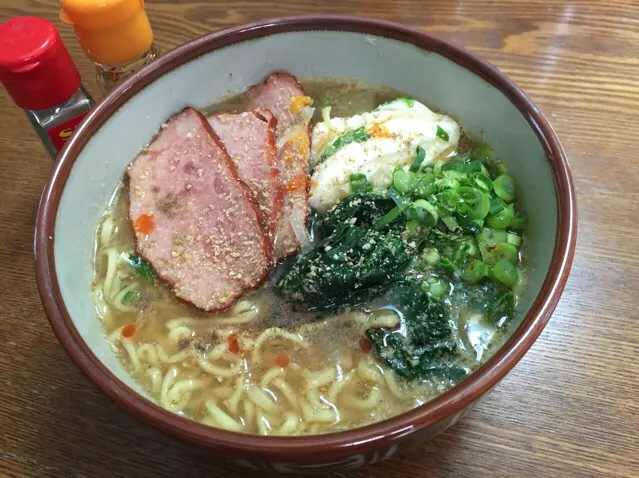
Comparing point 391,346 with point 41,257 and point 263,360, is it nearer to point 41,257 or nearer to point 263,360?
point 263,360

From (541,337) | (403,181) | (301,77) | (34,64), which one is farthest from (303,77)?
(541,337)

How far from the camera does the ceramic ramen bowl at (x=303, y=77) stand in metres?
0.91

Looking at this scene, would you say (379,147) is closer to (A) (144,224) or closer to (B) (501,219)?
(B) (501,219)

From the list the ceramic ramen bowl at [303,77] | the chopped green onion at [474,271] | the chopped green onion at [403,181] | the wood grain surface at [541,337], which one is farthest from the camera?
the chopped green onion at [403,181]

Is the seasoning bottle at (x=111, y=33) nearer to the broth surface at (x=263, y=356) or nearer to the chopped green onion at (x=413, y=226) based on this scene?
the broth surface at (x=263, y=356)

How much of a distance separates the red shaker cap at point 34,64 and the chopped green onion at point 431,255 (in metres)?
0.90

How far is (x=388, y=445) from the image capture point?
91 cm

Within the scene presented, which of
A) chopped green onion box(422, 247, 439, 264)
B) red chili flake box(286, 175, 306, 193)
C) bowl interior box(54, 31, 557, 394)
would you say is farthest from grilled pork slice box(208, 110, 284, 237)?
chopped green onion box(422, 247, 439, 264)

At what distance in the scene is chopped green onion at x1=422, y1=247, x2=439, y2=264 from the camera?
4.26ft

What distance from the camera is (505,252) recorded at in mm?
1274

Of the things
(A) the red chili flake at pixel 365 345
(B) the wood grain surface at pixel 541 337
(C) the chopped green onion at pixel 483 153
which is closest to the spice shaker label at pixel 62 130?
(B) the wood grain surface at pixel 541 337

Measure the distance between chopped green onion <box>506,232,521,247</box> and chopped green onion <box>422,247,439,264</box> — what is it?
0.52ft

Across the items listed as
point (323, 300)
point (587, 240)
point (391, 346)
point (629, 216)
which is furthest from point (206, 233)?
point (629, 216)

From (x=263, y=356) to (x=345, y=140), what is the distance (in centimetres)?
57
